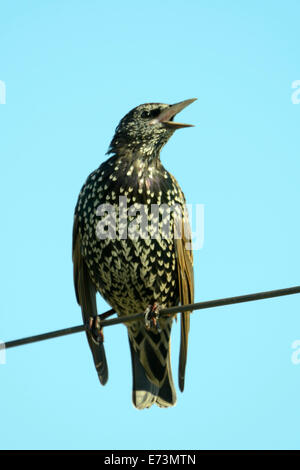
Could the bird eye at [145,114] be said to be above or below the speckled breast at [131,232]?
above

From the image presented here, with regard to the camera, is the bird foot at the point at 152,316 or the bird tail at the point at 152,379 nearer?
the bird foot at the point at 152,316

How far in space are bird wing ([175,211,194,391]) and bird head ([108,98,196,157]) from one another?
633 mm

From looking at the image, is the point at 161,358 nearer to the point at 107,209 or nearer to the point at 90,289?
the point at 90,289

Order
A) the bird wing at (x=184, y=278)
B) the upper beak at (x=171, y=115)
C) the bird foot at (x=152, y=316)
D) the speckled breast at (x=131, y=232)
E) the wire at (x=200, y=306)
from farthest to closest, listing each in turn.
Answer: the upper beak at (x=171, y=115) < the bird wing at (x=184, y=278) < the speckled breast at (x=131, y=232) < the bird foot at (x=152, y=316) < the wire at (x=200, y=306)

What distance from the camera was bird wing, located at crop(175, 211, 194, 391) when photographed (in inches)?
228

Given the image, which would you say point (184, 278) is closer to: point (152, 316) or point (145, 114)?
point (152, 316)

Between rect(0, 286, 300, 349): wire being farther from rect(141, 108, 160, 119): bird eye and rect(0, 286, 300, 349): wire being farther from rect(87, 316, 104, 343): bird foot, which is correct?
rect(141, 108, 160, 119): bird eye

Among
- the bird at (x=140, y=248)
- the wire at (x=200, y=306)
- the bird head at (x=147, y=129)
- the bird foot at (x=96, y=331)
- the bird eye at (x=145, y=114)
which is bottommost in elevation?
the wire at (x=200, y=306)

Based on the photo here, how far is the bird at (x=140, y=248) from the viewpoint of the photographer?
5.70 m

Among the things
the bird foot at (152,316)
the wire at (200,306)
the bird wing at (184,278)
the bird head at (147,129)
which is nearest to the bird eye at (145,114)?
the bird head at (147,129)

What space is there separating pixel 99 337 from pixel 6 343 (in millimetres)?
1400

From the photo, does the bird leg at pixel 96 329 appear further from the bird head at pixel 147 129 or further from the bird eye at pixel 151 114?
the bird eye at pixel 151 114

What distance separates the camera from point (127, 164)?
598 cm

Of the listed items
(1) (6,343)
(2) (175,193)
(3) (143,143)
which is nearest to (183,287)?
(2) (175,193)
